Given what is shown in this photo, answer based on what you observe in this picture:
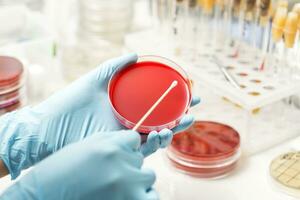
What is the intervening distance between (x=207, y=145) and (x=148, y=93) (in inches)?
14.5

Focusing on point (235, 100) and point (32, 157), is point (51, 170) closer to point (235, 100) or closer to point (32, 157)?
point (32, 157)

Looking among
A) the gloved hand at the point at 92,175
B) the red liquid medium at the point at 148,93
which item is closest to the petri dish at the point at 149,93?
the red liquid medium at the point at 148,93

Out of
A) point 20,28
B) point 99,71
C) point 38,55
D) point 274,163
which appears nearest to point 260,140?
point 274,163

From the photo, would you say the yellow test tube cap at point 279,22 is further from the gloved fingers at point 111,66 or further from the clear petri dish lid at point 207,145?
the gloved fingers at point 111,66

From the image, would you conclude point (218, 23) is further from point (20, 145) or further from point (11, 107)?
point (20, 145)

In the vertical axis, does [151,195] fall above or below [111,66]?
below

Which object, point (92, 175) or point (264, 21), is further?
point (264, 21)

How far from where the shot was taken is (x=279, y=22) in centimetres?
154

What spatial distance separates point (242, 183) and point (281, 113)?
1.10ft

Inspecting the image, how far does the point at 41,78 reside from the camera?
1.85m

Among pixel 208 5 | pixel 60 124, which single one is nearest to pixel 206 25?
pixel 208 5

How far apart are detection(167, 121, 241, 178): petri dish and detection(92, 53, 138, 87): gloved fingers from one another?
1.02 feet

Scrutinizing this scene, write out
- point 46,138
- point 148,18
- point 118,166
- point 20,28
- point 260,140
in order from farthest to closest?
point 148,18
point 20,28
point 260,140
point 46,138
point 118,166

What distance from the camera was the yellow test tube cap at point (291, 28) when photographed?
4.95ft
